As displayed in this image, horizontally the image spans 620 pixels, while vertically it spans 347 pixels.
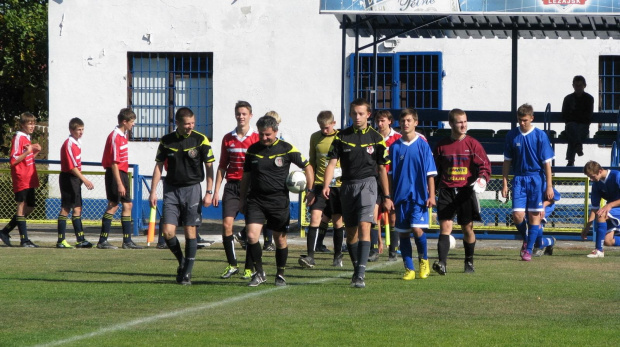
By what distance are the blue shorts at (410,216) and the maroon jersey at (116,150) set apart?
19.6 ft

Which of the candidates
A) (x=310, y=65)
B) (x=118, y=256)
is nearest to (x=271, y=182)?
(x=118, y=256)

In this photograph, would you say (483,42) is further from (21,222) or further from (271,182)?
(271,182)

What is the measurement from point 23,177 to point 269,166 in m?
7.46

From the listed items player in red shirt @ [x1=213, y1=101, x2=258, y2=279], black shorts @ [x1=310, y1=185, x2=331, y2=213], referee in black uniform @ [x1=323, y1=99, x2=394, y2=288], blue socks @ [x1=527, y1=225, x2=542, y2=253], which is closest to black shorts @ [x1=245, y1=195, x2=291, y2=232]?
referee in black uniform @ [x1=323, y1=99, x2=394, y2=288]

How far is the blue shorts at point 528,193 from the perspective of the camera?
1485cm

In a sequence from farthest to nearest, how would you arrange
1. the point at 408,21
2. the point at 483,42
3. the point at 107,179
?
the point at 483,42
the point at 408,21
the point at 107,179

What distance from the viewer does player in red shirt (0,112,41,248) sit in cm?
1723

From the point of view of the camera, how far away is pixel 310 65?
988 inches

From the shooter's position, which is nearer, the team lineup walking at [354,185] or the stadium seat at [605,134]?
the team lineup walking at [354,185]

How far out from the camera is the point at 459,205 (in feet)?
42.1

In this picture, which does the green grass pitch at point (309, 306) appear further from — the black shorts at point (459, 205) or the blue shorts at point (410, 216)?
the black shorts at point (459, 205)

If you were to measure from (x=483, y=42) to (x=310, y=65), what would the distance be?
399 cm

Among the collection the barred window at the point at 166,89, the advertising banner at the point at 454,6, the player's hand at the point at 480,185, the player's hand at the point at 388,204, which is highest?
the advertising banner at the point at 454,6

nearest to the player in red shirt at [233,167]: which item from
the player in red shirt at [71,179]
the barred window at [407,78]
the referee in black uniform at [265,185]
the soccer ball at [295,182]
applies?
the referee in black uniform at [265,185]
